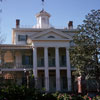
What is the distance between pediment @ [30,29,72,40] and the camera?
105 ft

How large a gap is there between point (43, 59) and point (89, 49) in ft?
51.9

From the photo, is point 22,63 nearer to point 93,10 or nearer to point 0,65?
point 0,65

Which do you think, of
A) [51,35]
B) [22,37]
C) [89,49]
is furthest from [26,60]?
[89,49]

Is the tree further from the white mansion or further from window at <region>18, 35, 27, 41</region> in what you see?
window at <region>18, 35, 27, 41</region>

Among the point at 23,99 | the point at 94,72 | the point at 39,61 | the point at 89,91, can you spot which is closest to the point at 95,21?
the point at 94,72

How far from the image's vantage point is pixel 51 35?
108 feet

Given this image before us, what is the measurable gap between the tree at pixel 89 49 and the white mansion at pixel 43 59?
12227 mm

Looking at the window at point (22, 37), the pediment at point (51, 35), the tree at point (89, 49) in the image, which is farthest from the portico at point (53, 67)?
the tree at point (89, 49)

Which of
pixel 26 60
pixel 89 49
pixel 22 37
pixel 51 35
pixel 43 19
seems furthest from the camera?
pixel 43 19

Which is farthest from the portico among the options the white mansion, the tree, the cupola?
the tree

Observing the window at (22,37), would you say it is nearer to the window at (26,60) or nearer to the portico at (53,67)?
the window at (26,60)

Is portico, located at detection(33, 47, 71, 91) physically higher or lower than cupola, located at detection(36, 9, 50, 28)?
lower

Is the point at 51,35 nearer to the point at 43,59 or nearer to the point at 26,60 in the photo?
the point at 43,59

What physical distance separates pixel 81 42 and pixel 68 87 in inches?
528
